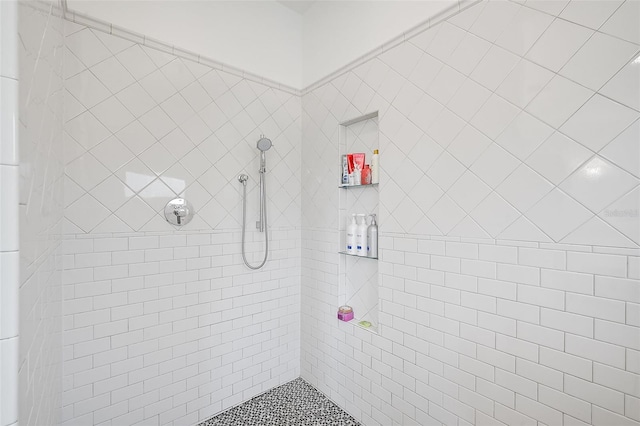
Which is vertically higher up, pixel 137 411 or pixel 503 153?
pixel 503 153

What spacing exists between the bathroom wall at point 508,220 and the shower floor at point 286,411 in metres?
0.19

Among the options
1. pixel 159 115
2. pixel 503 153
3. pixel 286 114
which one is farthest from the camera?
pixel 286 114

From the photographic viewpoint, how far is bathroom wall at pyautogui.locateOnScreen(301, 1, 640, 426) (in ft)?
3.16

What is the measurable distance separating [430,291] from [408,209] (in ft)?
1.44

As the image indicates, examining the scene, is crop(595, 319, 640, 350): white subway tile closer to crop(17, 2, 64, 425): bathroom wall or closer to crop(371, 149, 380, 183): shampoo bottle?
crop(371, 149, 380, 183): shampoo bottle

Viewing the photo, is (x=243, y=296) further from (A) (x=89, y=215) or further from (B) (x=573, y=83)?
(B) (x=573, y=83)

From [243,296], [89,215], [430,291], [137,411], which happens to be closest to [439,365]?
[430,291]

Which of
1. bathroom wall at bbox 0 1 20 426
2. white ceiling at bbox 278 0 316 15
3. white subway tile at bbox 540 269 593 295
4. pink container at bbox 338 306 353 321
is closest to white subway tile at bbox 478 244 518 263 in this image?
white subway tile at bbox 540 269 593 295

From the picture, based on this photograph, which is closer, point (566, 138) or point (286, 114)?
point (566, 138)

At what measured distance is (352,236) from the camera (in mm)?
1846

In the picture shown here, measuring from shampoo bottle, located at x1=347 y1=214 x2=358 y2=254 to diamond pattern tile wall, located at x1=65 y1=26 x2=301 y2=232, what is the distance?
61 centimetres

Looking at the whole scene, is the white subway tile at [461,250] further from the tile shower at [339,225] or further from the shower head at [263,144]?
the shower head at [263,144]

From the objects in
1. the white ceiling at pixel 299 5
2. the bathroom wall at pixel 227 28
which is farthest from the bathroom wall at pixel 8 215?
the white ceiling at pixel 299 5

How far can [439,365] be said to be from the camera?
1.42 m
